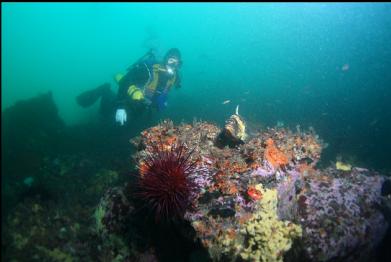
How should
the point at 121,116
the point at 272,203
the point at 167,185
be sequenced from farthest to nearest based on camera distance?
1. the point at 121,116
2. the point at 272,203
3. the point at 167,185

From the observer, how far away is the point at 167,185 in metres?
3.55

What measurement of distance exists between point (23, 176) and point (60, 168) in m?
1.88

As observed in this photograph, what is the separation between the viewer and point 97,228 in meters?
4.78

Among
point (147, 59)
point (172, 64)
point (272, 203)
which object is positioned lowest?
point (272, 203)

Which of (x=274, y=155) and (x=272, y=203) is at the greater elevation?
(x=274, y=155)

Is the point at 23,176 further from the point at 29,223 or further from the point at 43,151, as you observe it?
the point at 29,223

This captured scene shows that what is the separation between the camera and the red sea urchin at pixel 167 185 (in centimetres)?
355

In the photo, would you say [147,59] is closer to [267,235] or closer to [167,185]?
[167,185]

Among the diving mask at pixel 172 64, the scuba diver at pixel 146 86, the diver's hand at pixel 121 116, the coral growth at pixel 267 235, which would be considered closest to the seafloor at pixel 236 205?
the coral growth at pixel 267 235

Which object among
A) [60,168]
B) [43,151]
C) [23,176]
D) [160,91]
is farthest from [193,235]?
[43,151]

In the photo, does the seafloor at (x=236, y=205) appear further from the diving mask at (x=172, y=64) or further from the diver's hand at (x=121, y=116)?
the diving mask at (x=172, y=64)

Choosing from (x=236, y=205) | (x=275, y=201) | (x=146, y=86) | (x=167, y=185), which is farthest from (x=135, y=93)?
(x=275, y=201)

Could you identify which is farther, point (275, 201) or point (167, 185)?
point (275, 201)

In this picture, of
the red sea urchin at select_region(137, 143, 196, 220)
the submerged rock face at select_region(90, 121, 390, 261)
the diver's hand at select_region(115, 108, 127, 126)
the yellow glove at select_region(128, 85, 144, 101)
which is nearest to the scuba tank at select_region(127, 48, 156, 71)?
the yellow glove at select_region(128, 85, 144, 101)
